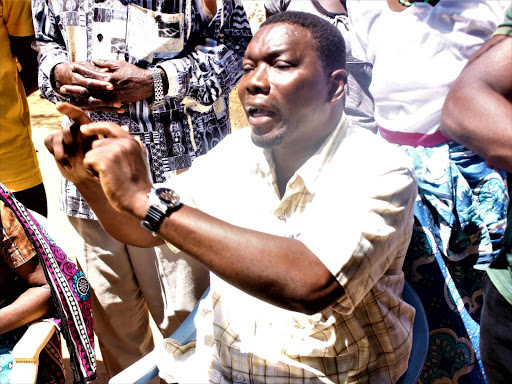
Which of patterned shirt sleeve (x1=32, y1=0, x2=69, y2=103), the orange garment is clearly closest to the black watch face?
patterned shirt sleeve (x1=32, y1=0, x2=69, y2=103)

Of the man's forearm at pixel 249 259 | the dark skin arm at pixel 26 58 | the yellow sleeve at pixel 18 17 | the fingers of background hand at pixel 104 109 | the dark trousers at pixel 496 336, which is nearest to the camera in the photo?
the man's forearm at pixel 249 259

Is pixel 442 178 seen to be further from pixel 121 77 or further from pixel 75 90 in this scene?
pixel 75 90

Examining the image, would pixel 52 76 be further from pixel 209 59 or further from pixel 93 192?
pixel 93 192

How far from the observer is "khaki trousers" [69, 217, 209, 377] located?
2613 mm

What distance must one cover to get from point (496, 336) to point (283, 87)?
982 millimetres

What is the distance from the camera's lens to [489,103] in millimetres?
1494

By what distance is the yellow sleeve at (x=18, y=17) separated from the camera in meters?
3.24

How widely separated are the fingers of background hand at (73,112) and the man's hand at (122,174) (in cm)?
19

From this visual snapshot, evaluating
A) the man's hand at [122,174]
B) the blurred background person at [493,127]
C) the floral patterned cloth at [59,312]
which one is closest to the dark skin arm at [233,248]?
the man's hand at [122,174]

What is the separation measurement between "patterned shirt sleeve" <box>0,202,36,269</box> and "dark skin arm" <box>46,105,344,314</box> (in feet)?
2.93

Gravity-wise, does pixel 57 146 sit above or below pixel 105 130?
below

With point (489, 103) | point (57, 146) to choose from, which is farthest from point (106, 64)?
point (489, 103)

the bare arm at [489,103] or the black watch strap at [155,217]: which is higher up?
the bare arm at [489,103]

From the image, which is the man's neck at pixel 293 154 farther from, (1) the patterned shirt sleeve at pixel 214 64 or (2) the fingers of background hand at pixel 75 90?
(2) the fingers of background hand at pixel 75 90
